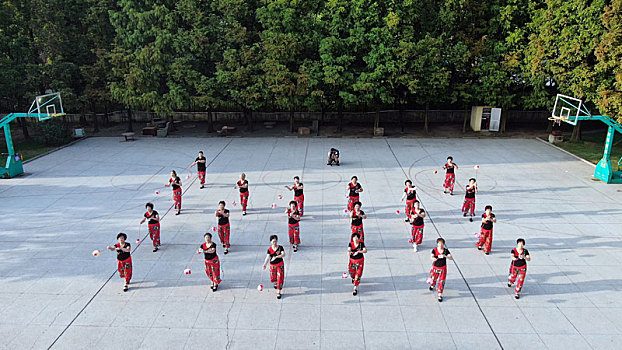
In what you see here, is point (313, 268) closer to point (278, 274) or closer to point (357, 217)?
point (278, 274)

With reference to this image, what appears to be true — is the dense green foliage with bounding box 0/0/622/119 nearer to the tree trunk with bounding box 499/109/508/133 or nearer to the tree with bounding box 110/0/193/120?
the tree with bounding box 110/0/193/120

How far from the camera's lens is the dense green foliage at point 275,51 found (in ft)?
83.0

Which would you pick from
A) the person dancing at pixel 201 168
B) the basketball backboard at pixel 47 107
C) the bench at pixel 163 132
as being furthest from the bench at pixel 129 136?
the person dancing at pixel 201 168

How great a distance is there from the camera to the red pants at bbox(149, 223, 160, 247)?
12.4 metres

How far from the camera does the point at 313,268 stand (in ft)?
38.3

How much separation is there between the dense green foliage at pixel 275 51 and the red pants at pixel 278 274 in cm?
1696

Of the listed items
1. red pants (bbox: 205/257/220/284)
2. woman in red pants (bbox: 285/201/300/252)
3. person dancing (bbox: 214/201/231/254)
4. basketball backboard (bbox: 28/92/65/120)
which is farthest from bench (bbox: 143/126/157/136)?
red pants (bbox: 205/257/220/284)

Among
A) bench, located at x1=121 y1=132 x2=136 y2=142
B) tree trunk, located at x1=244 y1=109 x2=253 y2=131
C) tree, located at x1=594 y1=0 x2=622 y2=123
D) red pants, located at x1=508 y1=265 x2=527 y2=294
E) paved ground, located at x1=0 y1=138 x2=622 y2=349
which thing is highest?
tree, located at x1=594 y1=0 x2=622 y2=123

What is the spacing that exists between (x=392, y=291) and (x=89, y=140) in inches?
931

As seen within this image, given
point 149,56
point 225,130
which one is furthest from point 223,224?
point 149,56

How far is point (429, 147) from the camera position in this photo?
82.2ft

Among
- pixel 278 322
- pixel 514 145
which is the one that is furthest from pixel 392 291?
pixel 514 145

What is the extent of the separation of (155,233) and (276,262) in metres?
4.42

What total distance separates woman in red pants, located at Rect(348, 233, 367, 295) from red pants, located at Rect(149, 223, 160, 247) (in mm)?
5756
